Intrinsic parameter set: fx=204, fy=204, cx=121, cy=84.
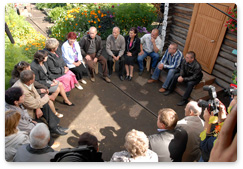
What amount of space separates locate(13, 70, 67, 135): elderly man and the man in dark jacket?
2885 millimetres

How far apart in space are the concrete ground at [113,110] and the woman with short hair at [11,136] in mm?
1117

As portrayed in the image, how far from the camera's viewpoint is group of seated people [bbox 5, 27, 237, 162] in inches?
97.0

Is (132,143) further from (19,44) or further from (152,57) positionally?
(19,44)

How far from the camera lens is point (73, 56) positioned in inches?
201

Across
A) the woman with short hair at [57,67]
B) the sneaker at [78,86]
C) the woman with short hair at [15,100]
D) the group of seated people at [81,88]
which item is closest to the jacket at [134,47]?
the group of seated people at [81,88]

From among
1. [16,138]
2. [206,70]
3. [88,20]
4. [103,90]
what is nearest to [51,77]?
[103,90]

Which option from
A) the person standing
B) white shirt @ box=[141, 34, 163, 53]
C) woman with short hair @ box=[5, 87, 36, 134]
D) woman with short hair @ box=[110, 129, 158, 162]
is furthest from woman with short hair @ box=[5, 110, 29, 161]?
white shirt @ box=[141, 34, 163, 53]

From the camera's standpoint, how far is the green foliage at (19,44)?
465 centimetres

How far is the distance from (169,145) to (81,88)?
3.17 meters

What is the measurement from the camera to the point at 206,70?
18.6ft

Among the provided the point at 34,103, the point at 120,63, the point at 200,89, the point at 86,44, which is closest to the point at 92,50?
the point at 86,44

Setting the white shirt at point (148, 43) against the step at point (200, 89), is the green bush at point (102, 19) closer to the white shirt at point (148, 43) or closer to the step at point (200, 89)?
the white shirt at point (148, 43)

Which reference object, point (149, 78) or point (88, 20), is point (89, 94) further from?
point (88, 20)

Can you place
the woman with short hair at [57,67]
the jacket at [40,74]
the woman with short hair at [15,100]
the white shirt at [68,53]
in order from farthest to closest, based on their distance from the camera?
the white shirt at [68,53] → the woman with short hair at [57,67] → the jacket at [40,74] → the woman with short hair at [15,100]
